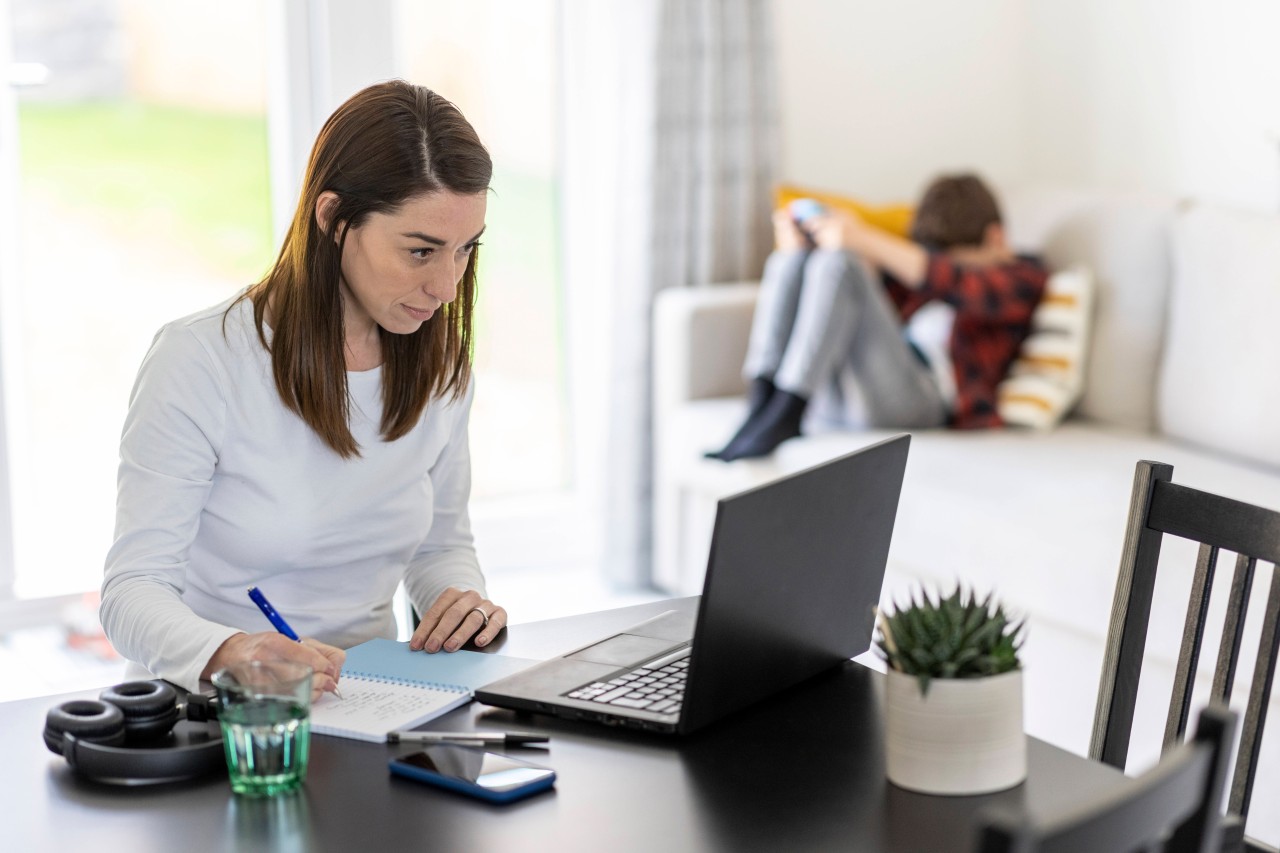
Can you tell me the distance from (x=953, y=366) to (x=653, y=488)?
0.81m

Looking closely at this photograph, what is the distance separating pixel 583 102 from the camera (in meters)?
3.55

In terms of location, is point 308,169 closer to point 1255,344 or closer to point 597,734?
point 597,734

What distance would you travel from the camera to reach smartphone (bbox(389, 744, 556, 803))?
3.36 feet

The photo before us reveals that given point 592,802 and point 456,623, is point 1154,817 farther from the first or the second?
point 456,623

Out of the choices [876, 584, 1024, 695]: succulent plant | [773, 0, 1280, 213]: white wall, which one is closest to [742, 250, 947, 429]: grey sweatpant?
[773, 0, 1280, 213]: white wall

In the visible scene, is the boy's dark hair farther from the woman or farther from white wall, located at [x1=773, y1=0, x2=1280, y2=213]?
the woman

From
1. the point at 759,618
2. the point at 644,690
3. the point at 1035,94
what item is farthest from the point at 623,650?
the point at 1035,94

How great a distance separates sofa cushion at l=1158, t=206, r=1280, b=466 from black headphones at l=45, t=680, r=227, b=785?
2206mm

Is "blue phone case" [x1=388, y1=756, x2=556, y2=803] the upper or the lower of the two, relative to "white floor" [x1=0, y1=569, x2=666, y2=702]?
upper

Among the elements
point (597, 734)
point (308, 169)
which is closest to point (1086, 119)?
point (308, 169)

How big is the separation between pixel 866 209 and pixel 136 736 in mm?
2634

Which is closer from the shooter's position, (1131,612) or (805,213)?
(1131,612)

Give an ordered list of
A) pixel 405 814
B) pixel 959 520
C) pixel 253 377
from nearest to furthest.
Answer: pixel 405 814, pixel 253 377, pixel 959 520

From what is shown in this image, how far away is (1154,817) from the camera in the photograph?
Answer: 0.74m
